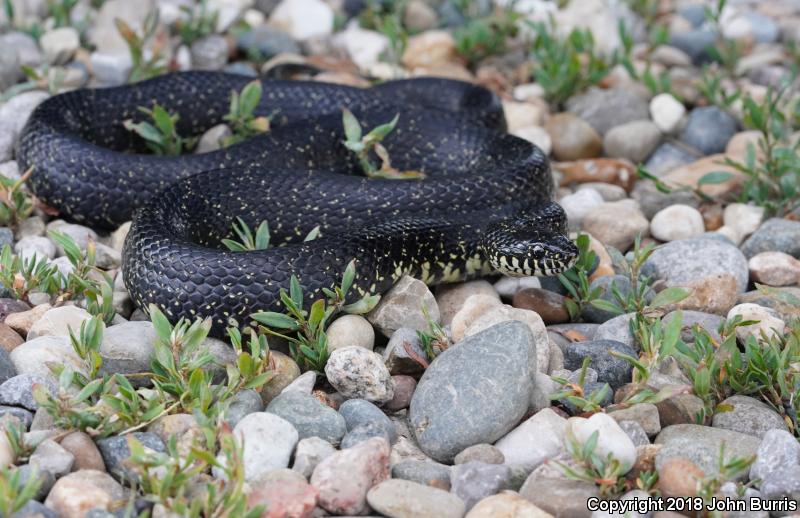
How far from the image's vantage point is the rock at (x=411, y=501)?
4.09 metres

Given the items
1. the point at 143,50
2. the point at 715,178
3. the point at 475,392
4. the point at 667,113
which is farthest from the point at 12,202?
the point at 667,113

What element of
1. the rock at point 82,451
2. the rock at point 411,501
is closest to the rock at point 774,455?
the rock at point 411,501

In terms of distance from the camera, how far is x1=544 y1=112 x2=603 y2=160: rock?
8.41 meters

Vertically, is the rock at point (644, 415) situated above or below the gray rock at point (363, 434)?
above

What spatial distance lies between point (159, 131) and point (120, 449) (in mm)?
4136

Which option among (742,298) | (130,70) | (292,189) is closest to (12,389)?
(292,189)

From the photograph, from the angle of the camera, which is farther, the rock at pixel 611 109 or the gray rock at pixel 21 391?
the rock at pixel 611 109

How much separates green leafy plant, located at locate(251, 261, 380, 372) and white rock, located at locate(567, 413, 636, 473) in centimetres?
145

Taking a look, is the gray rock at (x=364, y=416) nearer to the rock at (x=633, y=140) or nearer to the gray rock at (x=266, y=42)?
the rock at (x=633, y=140)

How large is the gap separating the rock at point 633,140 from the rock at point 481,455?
14.7ft

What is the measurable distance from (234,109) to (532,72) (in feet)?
10.3

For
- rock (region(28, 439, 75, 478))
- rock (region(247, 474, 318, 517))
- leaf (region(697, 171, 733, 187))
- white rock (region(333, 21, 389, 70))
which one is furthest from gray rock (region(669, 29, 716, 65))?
rock (region(28, 439, 75, 478))

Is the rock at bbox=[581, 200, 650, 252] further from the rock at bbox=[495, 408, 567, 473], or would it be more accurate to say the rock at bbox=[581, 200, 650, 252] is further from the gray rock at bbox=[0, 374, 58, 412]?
the gray rock at bbox=[0, 374, 58, 412]

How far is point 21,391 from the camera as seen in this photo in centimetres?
470
